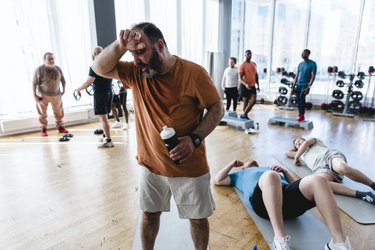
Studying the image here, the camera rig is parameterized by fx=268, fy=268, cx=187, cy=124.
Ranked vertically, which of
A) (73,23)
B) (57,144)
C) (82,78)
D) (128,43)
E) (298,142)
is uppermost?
(73,23)

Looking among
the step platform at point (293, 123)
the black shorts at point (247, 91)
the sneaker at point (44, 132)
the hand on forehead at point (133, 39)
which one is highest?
the hand on forehead at point (133, 39)

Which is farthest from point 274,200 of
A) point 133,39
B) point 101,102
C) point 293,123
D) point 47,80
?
point 47,80

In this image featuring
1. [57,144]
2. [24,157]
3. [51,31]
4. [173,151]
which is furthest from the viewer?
[51,31]

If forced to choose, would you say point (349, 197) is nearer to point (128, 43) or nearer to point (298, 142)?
point (298, 142)

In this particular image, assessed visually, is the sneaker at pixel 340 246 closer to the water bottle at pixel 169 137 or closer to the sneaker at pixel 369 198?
the sneaker at pixel 369 198

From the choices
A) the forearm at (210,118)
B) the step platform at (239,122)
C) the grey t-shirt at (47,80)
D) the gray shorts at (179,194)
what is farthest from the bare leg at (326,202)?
the grey t-shirt at (47,80)

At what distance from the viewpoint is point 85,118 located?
18.8 ft

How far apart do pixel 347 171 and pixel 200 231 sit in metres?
1.68

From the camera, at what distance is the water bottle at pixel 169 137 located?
1140 millimetres

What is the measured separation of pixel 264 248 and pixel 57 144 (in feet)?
11.9

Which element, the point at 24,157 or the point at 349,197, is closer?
the point at 349,197

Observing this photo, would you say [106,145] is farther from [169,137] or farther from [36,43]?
[169,137]

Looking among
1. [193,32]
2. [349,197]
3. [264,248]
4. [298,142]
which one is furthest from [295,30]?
[264,248]

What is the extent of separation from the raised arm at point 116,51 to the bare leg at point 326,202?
1363 mm
